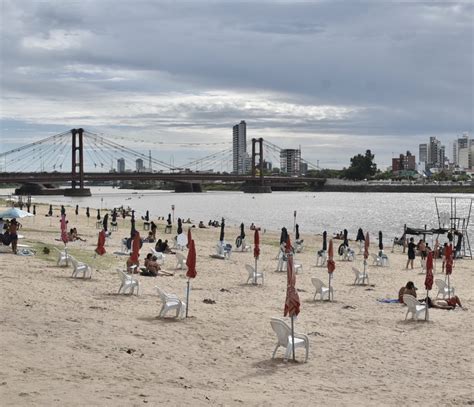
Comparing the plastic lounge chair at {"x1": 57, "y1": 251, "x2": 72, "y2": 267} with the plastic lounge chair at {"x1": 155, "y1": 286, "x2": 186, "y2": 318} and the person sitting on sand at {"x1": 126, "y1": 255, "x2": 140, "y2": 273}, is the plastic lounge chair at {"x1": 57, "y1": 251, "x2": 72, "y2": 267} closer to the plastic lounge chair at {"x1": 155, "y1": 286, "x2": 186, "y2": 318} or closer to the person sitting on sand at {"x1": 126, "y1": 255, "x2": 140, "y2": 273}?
the person sitting on sand at {"x1": 126, "y1": 255, "x2": 140, "y2": 273}

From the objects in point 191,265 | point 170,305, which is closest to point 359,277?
point 191,265

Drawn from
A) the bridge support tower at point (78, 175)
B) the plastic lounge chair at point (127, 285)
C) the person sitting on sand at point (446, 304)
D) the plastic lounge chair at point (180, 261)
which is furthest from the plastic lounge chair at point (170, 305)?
the bridge support tower at point (78, 175)

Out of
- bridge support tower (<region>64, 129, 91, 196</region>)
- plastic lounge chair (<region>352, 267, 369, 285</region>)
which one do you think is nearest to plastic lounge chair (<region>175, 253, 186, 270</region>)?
plastic lounge chair (<region>352, 267, 369, 285</region>)

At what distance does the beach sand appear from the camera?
8.05 metres

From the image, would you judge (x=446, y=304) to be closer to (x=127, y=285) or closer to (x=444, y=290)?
(x=444, y=290)

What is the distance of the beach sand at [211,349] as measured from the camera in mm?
8047

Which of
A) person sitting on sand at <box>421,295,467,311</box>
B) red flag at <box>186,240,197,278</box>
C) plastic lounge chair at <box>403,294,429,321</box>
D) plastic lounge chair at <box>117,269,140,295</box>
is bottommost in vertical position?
person sitting on sand at <box>421,295,467,311</box>

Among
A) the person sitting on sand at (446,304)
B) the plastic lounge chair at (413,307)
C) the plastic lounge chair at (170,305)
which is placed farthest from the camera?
the person sitting on sand at (446,304)

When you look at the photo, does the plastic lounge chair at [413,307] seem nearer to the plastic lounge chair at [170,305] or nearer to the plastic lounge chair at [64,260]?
the plastic lounge chair at [170,305]

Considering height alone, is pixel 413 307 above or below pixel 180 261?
below

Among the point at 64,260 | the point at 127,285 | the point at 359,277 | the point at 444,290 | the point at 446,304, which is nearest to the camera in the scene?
the point at 127,285

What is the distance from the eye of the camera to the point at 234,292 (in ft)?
54.1

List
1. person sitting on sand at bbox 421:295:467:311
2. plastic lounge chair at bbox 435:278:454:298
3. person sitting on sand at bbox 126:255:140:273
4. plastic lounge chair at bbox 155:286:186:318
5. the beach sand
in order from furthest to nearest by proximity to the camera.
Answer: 1. person sitting on sand at bbox 126:255:140:273
2. plastic lounge chair at bbox 435:278:454:298
3. person sitting on sand at bbox 421:295:467:311
4. plastic lounge chair at bbox 155:286:186:318
5. the beach sand

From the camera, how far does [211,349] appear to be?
1041 centimetres
